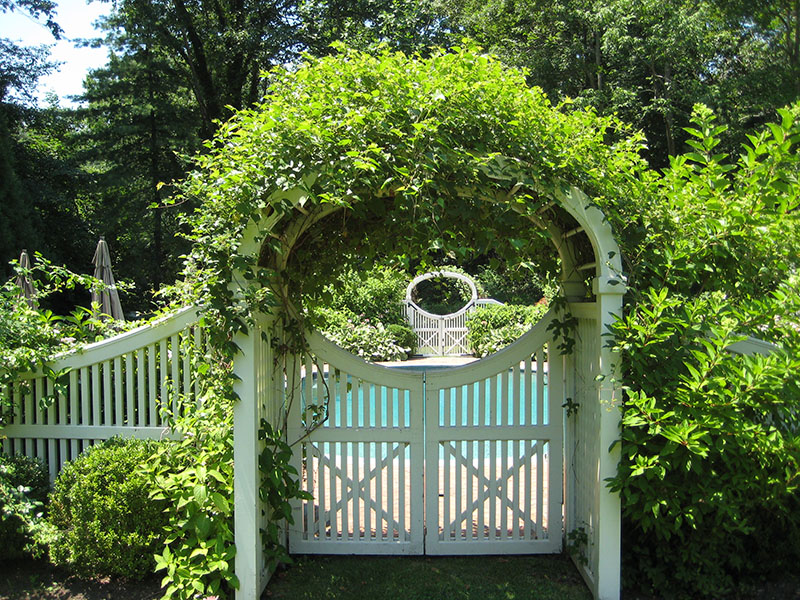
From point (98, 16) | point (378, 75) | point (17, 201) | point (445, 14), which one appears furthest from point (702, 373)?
point (98, 16)

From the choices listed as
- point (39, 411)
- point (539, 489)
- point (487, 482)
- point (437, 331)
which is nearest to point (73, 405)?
point (39, 411)

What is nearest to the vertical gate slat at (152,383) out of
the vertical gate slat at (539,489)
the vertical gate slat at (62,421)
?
the vertical gate slat at (62,421)

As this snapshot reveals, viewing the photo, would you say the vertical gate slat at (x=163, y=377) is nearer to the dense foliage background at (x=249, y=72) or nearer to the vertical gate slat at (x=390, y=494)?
the vertical gate slat at (x=390, y=494)

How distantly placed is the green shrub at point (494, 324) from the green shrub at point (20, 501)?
1179cm

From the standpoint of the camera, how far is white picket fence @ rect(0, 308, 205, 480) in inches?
137

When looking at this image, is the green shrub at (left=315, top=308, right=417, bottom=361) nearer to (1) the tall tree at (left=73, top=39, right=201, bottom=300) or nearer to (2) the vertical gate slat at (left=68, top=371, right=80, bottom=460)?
(1) the tall tree at (left=73, top=39, right=201, bottom=300)

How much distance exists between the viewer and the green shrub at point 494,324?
14581 mm

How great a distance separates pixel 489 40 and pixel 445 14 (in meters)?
1.48

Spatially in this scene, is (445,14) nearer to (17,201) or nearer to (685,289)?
(17,201)

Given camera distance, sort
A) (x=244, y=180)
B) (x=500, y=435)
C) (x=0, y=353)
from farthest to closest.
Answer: (x=500, y=435) → (x=0, y=353) → (x=244, y=180)

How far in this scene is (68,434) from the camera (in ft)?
11.8

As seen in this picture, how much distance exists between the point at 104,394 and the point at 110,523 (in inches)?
29.5

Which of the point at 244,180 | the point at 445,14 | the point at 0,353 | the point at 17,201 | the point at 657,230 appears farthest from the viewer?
the point at 445,14

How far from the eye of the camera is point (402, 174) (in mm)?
2713
